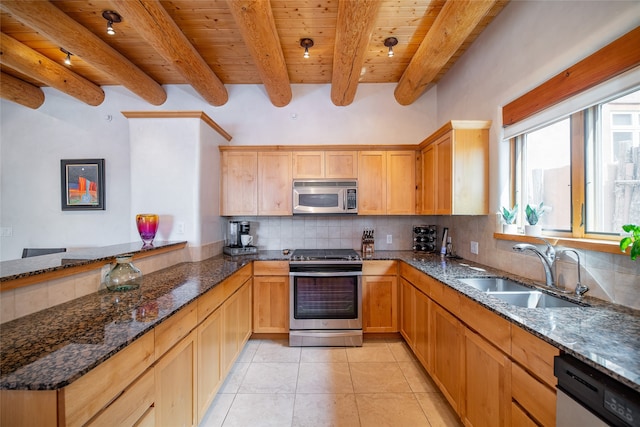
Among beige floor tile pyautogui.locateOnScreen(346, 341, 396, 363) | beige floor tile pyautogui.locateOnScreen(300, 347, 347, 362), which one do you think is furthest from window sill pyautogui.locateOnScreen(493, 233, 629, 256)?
beige floor tile pyautogui.locateOnScreen(300, 347, 347, 362)

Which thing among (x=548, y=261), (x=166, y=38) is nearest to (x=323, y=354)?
(x=548, y=261)

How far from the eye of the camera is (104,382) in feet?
2.84

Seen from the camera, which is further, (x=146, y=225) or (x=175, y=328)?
(x=146, y=225)

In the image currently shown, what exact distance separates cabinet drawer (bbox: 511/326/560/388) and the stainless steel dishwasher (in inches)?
1.9

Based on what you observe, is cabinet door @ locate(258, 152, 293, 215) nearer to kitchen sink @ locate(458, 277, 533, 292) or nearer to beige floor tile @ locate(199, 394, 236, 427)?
beige floor tile @ locate(199, 394, 236, 427)

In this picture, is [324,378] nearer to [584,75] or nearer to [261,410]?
[261,410]

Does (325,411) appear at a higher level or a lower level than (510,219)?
lower

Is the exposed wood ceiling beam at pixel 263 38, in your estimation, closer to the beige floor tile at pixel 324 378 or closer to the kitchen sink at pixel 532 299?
the kitchen sink at pixel 532 299

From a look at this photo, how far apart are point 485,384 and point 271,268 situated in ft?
6.65

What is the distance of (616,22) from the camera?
1.29 metres

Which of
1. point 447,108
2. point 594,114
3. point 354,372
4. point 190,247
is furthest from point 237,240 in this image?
point 594,114

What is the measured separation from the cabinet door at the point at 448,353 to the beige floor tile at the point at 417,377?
170 mm

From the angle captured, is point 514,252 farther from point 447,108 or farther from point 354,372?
point 447,108

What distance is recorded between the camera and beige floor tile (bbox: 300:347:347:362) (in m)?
2.44
